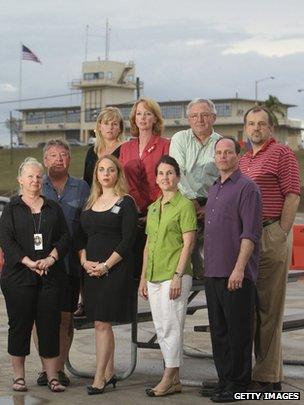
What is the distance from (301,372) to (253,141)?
227 centimetres

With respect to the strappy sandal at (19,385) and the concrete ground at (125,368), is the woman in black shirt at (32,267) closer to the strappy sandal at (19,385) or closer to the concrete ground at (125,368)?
the strappy sandal at (19,385)

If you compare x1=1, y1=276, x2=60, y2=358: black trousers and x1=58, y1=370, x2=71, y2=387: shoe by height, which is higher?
x1=1, y1=276, x2=60, y2=358: black trousers

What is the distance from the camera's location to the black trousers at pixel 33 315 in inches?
286

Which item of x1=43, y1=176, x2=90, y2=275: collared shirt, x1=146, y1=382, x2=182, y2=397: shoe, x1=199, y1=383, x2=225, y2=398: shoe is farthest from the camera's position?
x1=43, y1=176, x2=90, y2=275: collared shirt

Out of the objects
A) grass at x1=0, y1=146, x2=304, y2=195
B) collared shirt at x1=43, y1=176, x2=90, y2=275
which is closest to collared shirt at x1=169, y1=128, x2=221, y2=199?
collared shirt at x1=43, y1=176, x2=90, y2=275

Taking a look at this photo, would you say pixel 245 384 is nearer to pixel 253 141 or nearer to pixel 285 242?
pixel 285 242

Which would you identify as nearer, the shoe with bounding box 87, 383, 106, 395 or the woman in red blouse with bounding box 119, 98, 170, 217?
the shoe with bounding box 87, 383, 106, 395

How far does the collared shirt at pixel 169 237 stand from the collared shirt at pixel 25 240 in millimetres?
738

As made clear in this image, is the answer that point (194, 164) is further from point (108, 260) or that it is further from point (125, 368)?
point (125, 368)

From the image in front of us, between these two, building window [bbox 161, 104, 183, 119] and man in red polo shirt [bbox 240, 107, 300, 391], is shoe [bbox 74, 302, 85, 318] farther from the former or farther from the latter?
building window [bbox 161, 104, 183, 119]

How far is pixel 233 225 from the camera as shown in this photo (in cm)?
676

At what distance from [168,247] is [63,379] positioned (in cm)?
152

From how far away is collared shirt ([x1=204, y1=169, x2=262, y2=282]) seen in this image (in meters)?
6.70

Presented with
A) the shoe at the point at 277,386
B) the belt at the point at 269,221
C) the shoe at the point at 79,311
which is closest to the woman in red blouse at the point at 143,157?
the shoe at the point at 79,311
